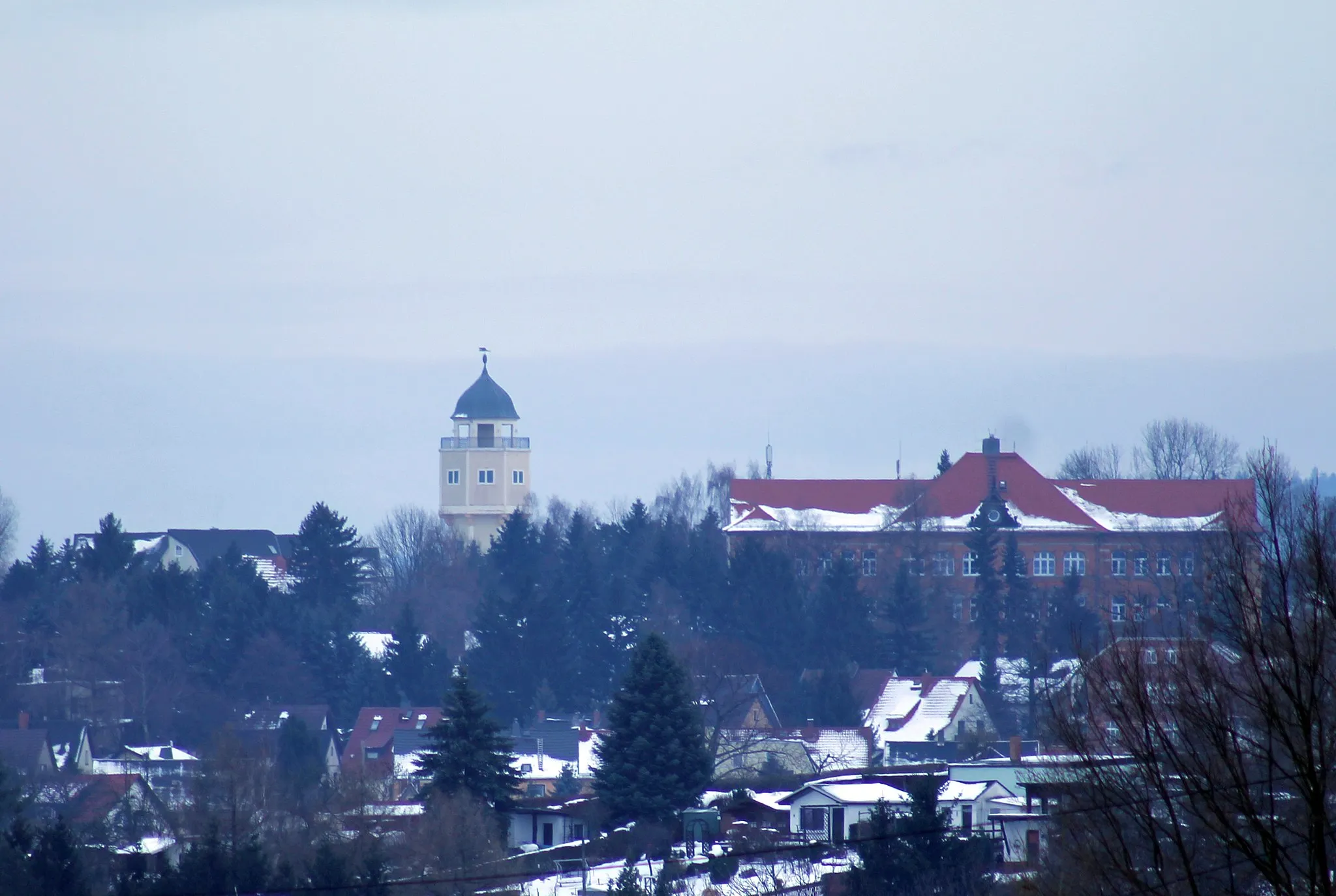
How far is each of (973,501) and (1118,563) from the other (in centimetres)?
699

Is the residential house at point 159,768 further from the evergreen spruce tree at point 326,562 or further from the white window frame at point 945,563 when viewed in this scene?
the white window frame at point 945,563

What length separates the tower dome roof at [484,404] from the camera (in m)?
111

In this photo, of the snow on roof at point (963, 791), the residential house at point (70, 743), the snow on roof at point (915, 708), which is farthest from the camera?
the snow on roof at point (915, 708)

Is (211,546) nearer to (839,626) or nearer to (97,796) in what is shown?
(839,626)

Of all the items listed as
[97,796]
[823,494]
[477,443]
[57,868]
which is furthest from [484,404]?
[57,868]

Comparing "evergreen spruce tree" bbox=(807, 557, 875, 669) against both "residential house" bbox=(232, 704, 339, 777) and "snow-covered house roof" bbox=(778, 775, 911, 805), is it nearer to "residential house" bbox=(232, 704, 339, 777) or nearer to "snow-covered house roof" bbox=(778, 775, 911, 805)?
"residential house" bbox=(232, 704, 339, 777)

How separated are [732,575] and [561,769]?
1957 cm

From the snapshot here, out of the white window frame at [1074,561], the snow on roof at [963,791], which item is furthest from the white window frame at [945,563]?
the snow on roof at [963,791]

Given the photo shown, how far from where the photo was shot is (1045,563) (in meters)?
90.2

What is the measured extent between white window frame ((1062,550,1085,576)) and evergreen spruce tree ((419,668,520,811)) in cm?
5377

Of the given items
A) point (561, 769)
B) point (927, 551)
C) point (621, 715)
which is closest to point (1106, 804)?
point (621, 715)

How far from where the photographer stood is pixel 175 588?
74.2 metres

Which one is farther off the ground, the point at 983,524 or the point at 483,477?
the point at 483,477

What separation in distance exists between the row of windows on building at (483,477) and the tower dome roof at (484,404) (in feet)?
9.20
